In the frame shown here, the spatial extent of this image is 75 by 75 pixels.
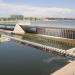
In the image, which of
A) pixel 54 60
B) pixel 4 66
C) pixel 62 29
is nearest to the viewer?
pixel 4 66

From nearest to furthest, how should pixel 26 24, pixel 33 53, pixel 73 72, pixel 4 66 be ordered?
pixel 73 72 → pixel 4 66 → pixel 33 53 → pixel 26 24

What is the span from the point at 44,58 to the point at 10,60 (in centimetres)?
869

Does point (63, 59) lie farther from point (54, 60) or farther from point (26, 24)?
point (26, 24)

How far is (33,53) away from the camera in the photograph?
51031mm

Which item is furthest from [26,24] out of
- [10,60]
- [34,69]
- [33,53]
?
[34,69]

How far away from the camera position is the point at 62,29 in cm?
8125

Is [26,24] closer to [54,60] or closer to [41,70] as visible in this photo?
[54,60]

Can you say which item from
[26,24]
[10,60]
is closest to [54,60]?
[10,60]

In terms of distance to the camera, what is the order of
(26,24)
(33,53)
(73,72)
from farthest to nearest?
(26,24) < (33,53) < (73,72)

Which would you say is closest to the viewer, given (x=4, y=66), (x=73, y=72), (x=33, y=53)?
(x=73, y=72)

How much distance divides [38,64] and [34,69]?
3.64 metres

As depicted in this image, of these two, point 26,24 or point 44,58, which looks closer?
point 44,58

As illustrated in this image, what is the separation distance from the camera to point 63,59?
42750mm

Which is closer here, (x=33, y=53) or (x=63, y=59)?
(x=63, y=59)
